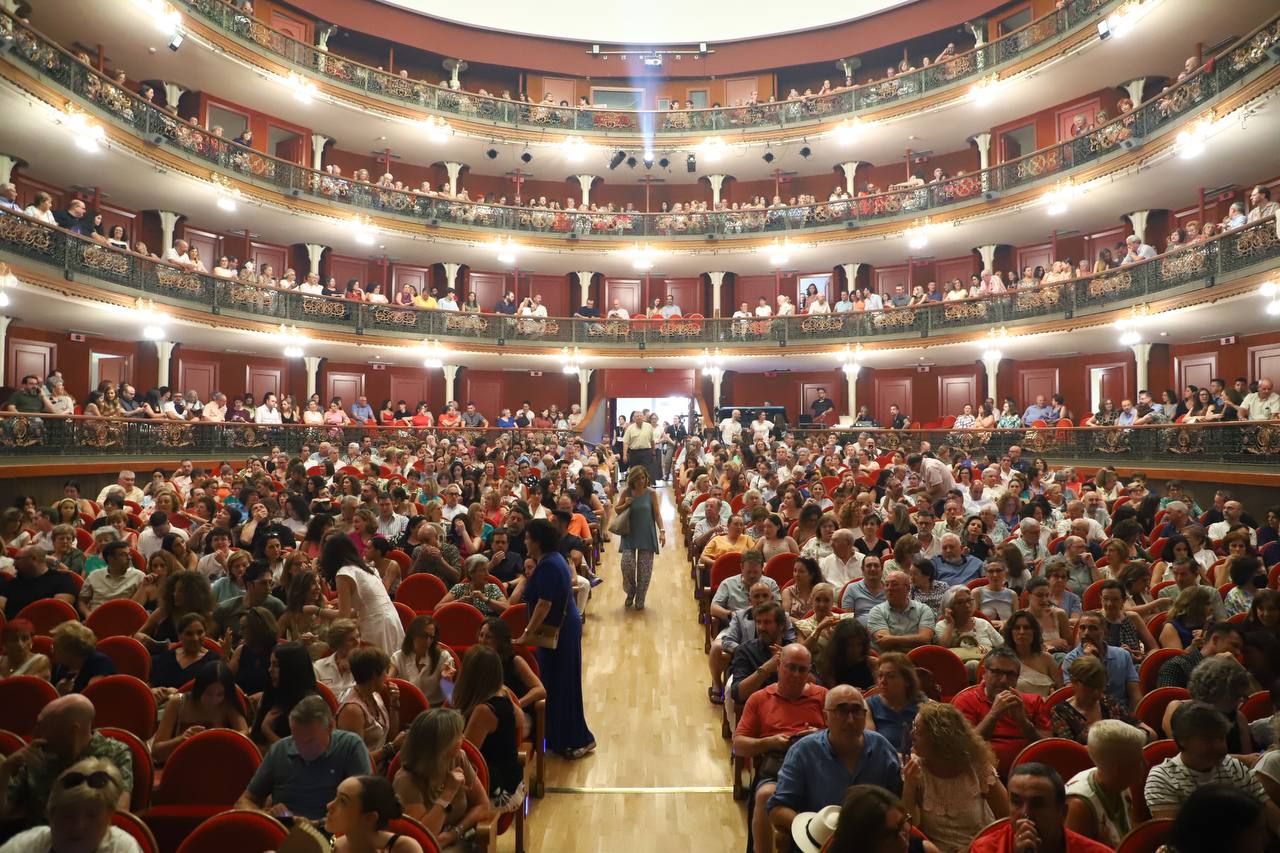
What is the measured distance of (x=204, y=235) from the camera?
1984 centimetres

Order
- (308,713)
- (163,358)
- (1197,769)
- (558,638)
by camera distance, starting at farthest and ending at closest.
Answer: (163,358), (558,638), (308,713), (1197,769)

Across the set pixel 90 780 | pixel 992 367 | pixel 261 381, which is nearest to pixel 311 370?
pixel 261 381

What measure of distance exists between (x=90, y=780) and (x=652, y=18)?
2751 centimetres

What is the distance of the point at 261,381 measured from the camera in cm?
2116

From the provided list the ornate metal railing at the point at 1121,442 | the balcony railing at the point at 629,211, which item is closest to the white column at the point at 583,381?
the balcony railing at the point at 629,211

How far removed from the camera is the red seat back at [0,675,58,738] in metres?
3.83

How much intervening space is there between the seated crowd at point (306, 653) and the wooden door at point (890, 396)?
17.8m

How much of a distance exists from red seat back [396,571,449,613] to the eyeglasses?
3159mm

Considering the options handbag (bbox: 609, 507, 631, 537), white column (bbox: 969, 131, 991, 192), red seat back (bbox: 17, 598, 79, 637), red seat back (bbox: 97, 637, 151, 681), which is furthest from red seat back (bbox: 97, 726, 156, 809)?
white column (bbox: 969, 131, 991, 192)

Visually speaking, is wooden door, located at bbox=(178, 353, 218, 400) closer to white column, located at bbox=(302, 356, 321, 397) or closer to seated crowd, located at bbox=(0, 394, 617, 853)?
white column, located at bbox=(302, 356, 321, 397)

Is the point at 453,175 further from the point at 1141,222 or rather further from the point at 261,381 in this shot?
the point at 1141,222

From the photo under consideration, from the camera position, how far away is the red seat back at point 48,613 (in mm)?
5227

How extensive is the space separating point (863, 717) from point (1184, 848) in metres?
1.08

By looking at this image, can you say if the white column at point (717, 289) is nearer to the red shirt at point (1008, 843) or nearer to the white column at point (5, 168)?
the white column at point (5, 168)
